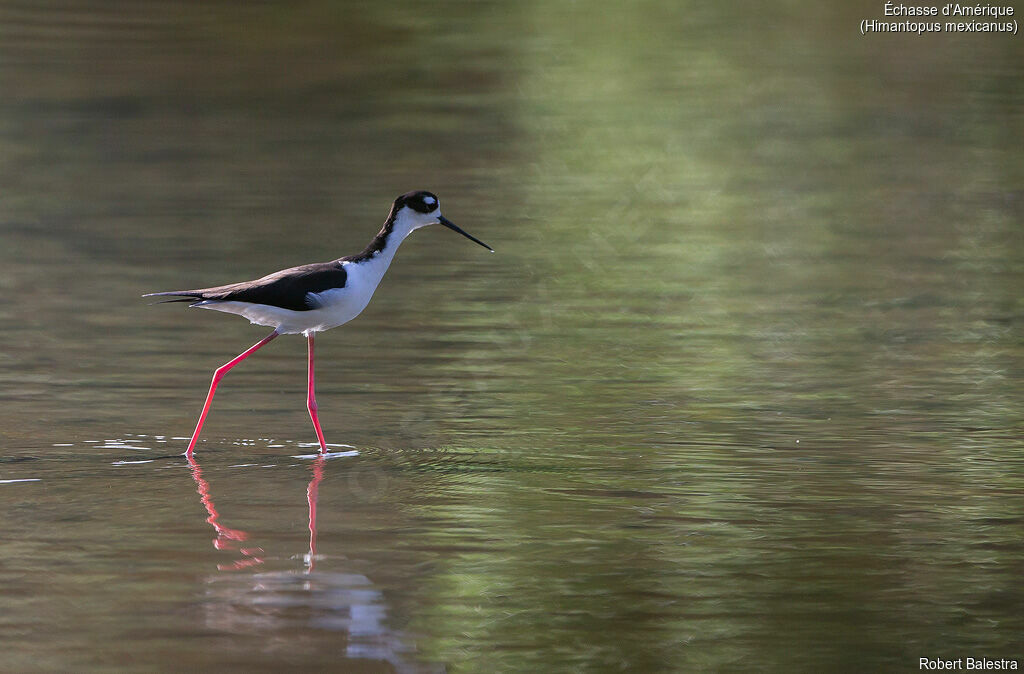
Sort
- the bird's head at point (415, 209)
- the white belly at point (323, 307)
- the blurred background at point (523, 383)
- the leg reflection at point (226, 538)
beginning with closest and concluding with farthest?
the blurred background at point (523, 383) → the leg reflection at point (226, 538) → the white belly at point (323, 307) → the bird's head at point (415, 209)

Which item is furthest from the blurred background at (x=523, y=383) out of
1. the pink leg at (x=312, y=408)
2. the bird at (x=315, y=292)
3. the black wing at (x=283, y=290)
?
the black wing at (x=283, y=290)

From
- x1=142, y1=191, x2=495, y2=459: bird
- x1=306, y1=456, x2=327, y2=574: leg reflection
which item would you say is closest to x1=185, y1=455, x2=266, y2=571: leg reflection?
x1=306, y1=456, x2=327, y2=574: leg reflection

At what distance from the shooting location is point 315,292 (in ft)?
28.0

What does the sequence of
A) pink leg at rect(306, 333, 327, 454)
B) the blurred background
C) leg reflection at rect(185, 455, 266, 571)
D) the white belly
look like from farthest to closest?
the white belly, pink leg at rect(306, 333, 327, 454), leg reflection at rect(185, 455, 266, 571), the blurred background

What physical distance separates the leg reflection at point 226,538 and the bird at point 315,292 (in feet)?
2.33

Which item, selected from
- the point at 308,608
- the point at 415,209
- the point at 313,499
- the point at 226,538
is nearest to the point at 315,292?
the point at 415,209

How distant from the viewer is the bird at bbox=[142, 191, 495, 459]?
847cm

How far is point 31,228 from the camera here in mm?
16141

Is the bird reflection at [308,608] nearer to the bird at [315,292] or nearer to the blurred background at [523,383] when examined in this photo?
the blurred background at [523,383]

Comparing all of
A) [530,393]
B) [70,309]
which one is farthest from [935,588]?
[70,309]

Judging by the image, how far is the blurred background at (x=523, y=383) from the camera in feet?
19.6

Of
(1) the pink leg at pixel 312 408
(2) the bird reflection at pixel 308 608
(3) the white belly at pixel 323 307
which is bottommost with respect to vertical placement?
(2) the bird reflection at pixel 308 608

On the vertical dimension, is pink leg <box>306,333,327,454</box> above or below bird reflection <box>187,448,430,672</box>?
above

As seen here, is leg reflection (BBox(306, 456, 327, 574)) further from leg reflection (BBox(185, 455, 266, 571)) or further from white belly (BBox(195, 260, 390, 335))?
white belly (BBox(195, 260, 390, 335))
